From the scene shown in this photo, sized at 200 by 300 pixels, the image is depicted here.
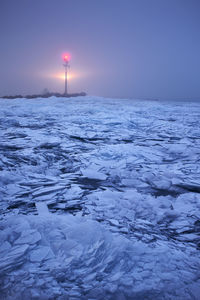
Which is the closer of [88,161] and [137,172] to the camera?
[137,172]

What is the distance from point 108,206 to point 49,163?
0.76m

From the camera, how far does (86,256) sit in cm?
65

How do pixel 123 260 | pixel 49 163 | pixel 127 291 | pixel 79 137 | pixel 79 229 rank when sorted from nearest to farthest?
pixel 127 291 → pixel 123 260 → pixel 79 229 → pixel 49 163 → pixel 79 137

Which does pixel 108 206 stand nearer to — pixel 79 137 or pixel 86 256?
pixel 86 256

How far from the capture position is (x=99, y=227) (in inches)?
31.2

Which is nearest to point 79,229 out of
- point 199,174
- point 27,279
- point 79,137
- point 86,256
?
point 86,256

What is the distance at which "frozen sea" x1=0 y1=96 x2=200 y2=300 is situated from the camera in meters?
0.55

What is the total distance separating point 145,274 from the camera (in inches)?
23.2

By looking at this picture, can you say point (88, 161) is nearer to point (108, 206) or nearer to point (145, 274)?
point (108, 206)

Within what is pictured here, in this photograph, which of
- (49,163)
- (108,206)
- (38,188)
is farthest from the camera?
(49,163)

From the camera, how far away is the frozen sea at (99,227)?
551 mm

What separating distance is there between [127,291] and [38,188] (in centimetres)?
76

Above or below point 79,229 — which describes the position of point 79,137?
above

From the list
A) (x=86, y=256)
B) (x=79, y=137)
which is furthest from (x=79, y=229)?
(x=79, y=137)
